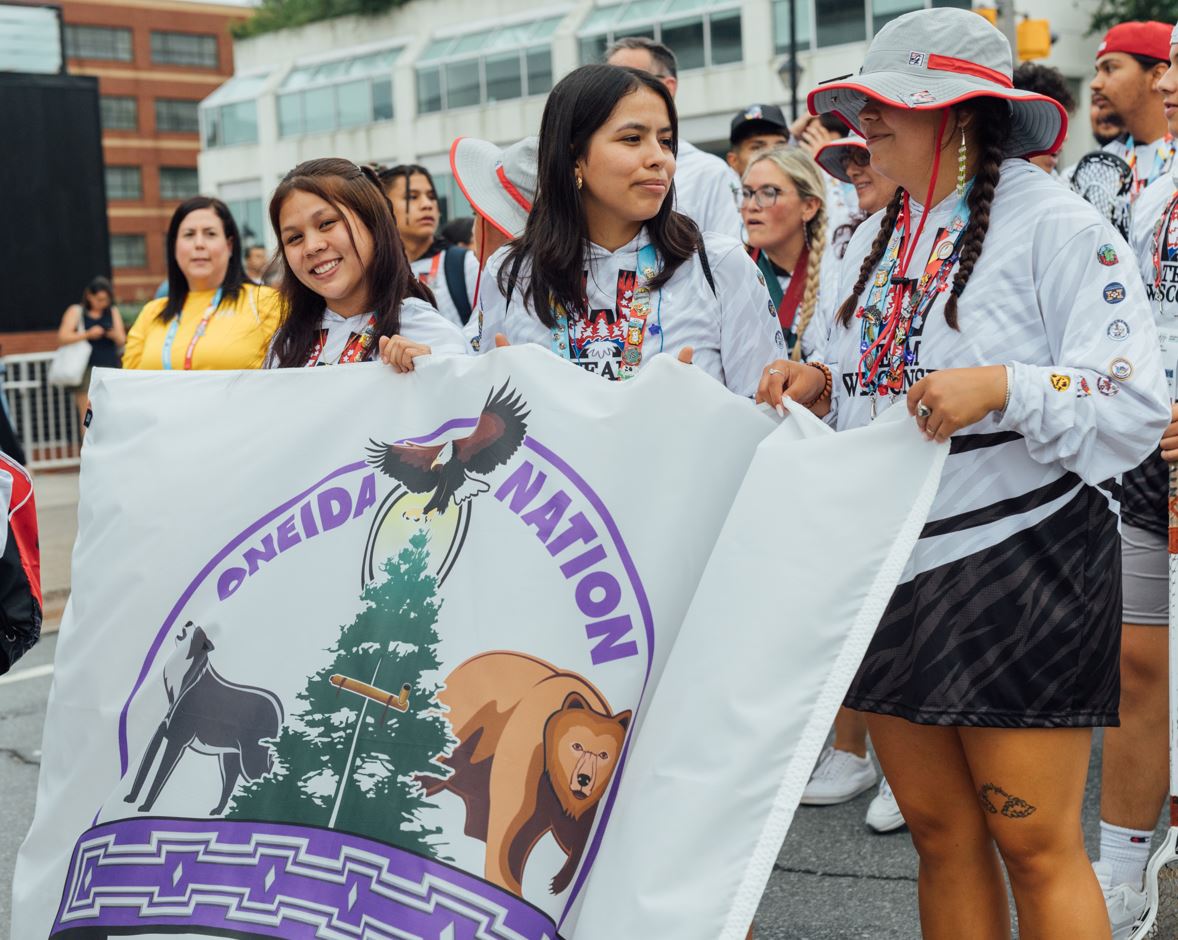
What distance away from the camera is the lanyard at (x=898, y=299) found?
2551mm

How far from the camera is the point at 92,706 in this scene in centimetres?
309

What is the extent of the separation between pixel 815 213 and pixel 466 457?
264 centimetres

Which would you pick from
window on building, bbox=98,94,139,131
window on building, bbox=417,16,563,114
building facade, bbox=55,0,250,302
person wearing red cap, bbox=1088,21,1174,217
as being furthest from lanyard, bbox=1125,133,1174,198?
window on building, bbox=98,94,139,131

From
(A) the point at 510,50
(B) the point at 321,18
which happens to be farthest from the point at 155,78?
(A) the point at 510,50

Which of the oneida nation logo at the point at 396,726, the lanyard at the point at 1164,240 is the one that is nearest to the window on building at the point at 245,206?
the lanyard at the point at 1164,240

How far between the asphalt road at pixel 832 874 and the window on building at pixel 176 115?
80.9 m

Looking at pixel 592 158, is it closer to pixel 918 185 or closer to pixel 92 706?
pixel 918 185

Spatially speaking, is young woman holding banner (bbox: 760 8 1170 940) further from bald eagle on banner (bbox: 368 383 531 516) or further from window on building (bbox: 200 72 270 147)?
window on building (bbox: 200 72 270 147)

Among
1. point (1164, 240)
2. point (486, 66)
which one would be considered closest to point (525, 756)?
point (1164, 240)

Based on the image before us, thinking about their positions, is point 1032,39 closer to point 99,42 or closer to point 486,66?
point 486,66

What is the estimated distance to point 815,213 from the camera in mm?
5156

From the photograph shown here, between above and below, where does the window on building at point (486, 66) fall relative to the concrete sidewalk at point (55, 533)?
above

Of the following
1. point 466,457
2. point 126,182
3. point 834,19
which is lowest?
point 466,457

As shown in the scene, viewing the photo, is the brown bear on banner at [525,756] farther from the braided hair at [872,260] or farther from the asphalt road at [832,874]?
the asphalt road at [832,874]
